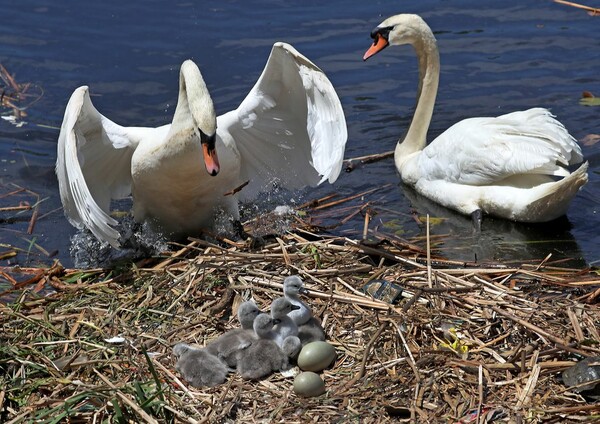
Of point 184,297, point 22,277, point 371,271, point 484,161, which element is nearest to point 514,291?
point 371,271

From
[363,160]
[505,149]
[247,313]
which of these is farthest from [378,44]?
[247,313]

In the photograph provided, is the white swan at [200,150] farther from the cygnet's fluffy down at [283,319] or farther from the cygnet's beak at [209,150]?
the cygnet's fluffy down at [283,319]

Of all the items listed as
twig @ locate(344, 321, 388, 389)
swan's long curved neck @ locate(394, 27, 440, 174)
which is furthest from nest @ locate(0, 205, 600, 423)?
swan's long curved neck @ locate(394, 27, 440, 174)

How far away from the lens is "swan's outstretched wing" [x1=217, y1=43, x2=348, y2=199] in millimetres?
7055

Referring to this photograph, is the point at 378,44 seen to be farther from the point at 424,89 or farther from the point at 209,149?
the point at 209,149

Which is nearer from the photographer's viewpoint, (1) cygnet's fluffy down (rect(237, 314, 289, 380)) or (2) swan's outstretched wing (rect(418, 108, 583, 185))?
(1) cygnet's fluffy down (rect(237, 314, 289, 380))

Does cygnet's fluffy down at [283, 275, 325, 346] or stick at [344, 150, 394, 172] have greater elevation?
cygnet's fluffy down at [283, 275, 325, 346]

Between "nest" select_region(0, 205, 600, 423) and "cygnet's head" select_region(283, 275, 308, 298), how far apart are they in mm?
254

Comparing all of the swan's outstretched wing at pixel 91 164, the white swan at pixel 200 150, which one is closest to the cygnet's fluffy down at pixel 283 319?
the white swan at pixel 200 150

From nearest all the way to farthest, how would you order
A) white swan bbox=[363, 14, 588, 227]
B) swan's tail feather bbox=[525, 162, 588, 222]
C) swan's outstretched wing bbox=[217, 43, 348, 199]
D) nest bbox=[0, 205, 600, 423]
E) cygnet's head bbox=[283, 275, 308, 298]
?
1. nest bbox=[0, 205, 600, 423]
2. cygnet's head bbox=[283, 275, 308, 298]
3. swan's outstretched wing bbox=[217, 43, 348, 199]
4. swan's tail feather bbox=[525, 162, 588, 222]
5. white swan bbox=[363, 14, 588, 227]

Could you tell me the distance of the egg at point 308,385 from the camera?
5141 millimetres

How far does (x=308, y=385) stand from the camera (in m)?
5.14

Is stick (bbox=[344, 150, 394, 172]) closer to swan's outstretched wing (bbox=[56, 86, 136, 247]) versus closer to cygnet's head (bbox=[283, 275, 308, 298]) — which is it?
swan's outstretched wing (bbox=[56, 86, 136, 247])

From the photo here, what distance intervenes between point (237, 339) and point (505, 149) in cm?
356
